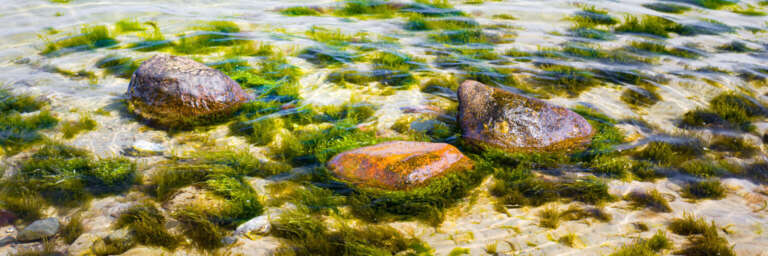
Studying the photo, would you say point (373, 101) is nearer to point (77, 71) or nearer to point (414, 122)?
point (414, 122)

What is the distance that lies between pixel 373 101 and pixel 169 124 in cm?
250

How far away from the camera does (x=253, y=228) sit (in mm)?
3740

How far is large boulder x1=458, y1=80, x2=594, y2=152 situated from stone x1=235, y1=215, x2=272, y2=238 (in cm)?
239

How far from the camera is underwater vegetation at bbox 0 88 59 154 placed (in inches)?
193

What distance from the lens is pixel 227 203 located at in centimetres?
405

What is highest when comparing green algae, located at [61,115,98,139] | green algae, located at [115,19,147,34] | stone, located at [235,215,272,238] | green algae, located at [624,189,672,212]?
green algae, located at [115,19,147,34]

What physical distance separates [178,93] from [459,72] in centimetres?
391

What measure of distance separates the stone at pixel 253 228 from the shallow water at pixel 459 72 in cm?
113

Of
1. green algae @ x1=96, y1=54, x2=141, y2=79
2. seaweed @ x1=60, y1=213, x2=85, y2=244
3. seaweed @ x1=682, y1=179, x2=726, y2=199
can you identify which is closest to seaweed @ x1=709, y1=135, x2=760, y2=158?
seaweed @ x1=682, y1=179, x2=726, y2=199

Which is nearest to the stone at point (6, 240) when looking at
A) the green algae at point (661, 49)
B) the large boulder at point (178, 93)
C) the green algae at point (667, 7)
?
the large boulder at point (178, 93)

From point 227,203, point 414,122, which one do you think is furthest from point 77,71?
point 414,122

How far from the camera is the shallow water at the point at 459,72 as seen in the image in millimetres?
3773

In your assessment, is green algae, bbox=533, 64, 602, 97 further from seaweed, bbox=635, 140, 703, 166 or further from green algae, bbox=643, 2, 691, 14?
green algae, bbox=643, 2, 691, 14

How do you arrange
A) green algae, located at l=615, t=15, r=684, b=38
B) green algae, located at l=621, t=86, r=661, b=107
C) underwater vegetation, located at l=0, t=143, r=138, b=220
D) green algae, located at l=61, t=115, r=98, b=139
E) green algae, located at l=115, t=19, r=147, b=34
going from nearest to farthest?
underwater vegetation, located at l=0, t=143, r=138, b=220 → green algae, located at l=61, t=115, r=98, b=139 → green algae, located at l=621, t=86, r=661, b=107 → green algae, located at l=115, t=19, r=147, b=34 → green algae, located at l=615, t=15, r=684, b=38
